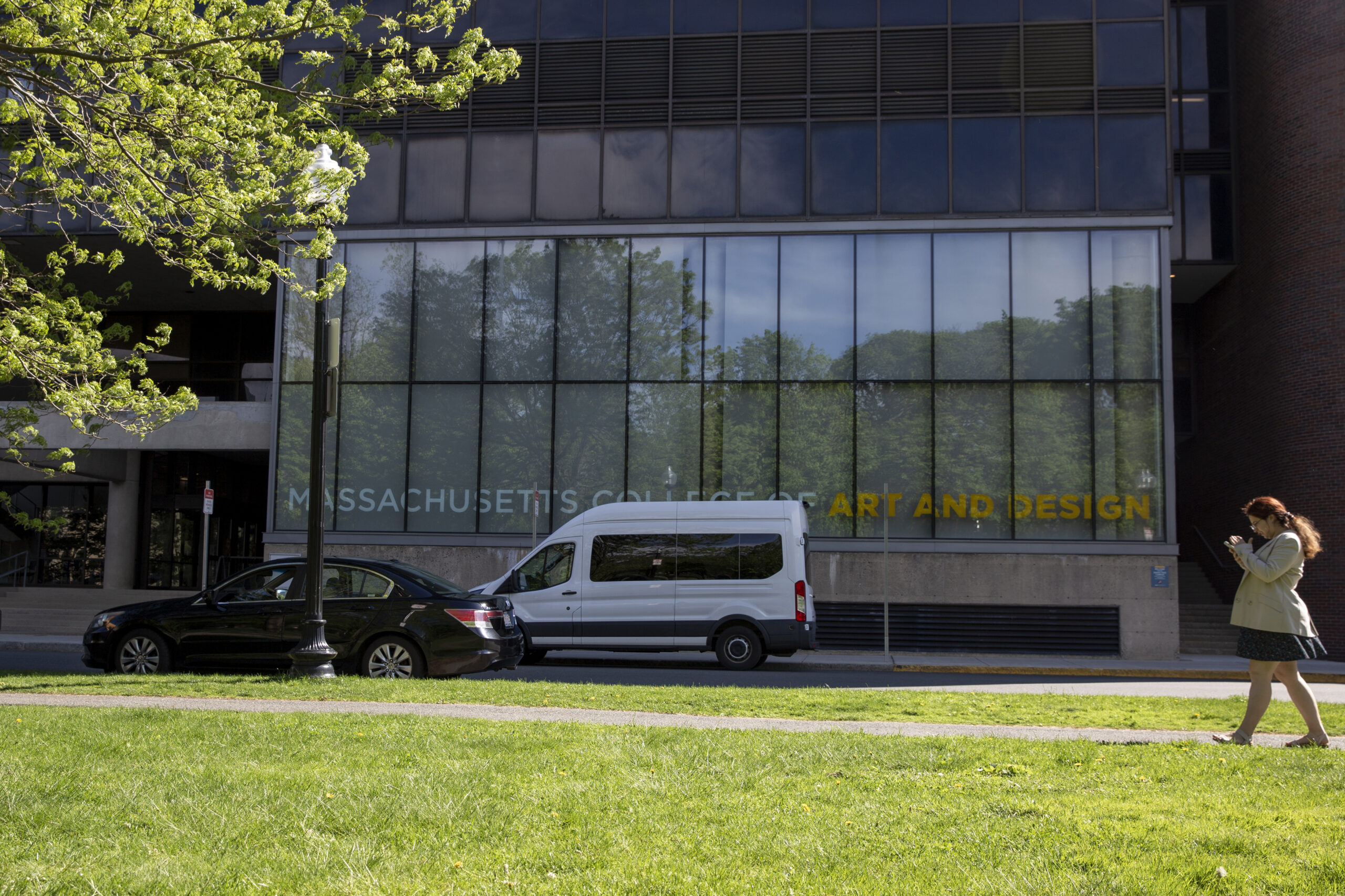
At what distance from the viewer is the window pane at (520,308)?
22344mm

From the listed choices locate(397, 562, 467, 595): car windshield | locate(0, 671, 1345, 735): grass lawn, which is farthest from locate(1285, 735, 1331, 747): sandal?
locate(397, 562, 467, 595): car windshield

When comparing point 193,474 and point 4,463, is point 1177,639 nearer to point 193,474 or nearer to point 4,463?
point 193,474

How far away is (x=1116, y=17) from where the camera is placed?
2133cm

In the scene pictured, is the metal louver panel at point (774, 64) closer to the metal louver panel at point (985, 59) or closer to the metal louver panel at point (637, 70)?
the metal louver panel at point (637, 70)

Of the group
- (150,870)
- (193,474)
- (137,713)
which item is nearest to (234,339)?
(193,474)

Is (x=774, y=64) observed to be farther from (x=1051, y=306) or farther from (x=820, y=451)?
(x=820, y=451)

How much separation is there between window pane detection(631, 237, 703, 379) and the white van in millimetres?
6287

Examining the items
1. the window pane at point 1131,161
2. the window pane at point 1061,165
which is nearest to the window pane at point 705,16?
the window pane at point 1061,165

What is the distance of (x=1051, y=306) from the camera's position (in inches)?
832


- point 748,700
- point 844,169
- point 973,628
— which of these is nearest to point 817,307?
point 844,169

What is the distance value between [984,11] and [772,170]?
5289 mm

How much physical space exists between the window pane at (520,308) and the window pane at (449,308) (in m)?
0.23

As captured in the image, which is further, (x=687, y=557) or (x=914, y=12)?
(x=914, y=12)

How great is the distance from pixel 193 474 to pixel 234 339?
15.3 feet
